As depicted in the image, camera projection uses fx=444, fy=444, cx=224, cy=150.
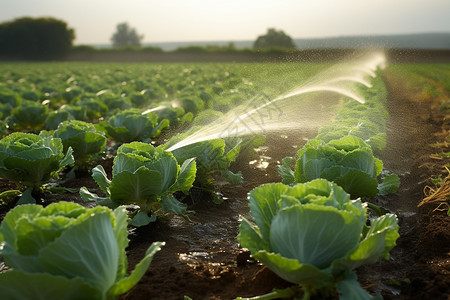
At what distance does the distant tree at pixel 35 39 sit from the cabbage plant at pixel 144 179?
78.4 meters

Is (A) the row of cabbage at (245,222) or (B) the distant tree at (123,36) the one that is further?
(B) the distant tree at (123,36)

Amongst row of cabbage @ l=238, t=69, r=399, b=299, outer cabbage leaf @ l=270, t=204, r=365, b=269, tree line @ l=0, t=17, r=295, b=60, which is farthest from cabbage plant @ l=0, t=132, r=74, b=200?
tree line @ l=0, t=17, r=295, b=60

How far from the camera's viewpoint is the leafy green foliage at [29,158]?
4.46 meters

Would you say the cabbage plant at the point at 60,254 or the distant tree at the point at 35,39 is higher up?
the distant tree at the point at 35,39

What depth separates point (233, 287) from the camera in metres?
3.18

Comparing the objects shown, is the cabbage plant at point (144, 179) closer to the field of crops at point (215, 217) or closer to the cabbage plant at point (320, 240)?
the field of crops at point (215, 217)

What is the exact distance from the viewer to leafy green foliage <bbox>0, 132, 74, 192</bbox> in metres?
4.46

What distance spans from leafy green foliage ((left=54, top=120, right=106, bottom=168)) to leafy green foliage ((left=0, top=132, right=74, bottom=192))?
2.82 feet

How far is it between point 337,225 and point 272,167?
426 cm

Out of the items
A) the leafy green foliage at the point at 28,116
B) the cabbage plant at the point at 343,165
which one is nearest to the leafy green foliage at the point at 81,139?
the cabbage plant at the point at 343,165

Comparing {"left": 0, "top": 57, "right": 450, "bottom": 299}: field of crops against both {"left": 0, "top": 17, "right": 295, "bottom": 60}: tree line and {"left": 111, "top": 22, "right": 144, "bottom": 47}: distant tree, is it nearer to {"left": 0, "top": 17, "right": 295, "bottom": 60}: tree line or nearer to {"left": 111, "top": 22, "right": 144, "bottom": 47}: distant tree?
{"left": 0, "top": 17, "right": 295, "bottom": 60}: tree line

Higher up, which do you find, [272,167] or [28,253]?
[28,253]

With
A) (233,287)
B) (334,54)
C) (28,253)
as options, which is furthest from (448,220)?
(334,54)

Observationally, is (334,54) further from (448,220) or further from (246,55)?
(246,55)
